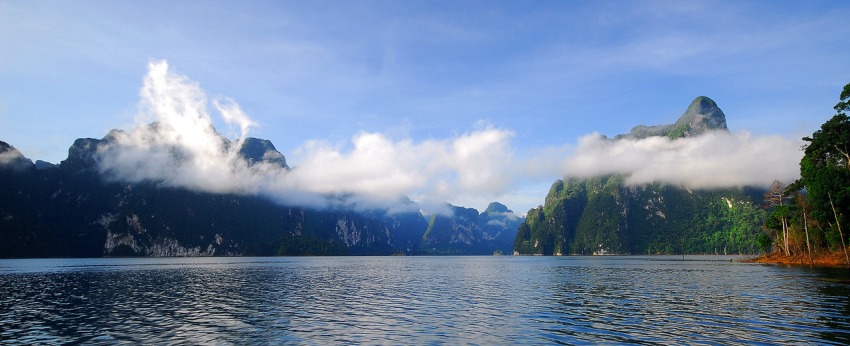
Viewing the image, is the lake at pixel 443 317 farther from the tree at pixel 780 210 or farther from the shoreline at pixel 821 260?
the tree at pixel 780 210

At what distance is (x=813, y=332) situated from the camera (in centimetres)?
2992

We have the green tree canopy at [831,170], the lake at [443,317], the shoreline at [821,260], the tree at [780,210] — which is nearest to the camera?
the lake at [443,317]

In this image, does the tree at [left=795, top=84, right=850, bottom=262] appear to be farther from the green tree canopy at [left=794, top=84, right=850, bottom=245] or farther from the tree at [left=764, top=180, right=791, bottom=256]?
the tree at [left=764, top=180, right=791, bottom=256]

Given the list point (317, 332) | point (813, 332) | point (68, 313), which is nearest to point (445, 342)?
point (317, 332)

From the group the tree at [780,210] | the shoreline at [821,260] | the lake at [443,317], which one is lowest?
the lake at [443,317]

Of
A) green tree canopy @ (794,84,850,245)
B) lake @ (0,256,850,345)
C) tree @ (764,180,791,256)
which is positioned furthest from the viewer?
tree @ (764,180,791,256)

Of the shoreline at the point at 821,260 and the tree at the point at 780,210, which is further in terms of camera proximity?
the tree at the point at 780,210

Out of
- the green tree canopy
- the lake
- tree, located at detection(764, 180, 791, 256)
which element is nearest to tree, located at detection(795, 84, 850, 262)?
the green tree canopy

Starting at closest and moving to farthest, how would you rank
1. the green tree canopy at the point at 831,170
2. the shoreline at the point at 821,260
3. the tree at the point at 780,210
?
1. the green tree canopy at the point at 831,170
2. the shoreline at the point at 821,260
3. the tree at the point at 780,210

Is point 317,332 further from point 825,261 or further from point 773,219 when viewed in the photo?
point 773,219

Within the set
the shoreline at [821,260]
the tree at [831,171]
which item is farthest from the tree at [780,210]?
the tree at [831,171]

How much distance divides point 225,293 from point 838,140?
333 ft

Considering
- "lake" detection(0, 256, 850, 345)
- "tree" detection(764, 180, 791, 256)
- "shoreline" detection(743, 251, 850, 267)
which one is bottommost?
"lake" detection(0, 256, 850, 345)

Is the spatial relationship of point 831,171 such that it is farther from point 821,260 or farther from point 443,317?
point 443,317
